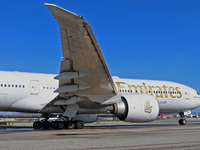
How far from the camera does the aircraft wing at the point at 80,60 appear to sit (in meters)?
8.81

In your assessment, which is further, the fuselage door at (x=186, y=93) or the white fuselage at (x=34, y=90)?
the fuselage door at (x=186, y=93)

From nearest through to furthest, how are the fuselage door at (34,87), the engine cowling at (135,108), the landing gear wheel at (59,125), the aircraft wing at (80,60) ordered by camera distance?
1. the aircraft wing at (80,60)
2. the engine cowling at (135,108)
3. the landing gear wheel at (59,125)
4. the fuselage door at (34,87)

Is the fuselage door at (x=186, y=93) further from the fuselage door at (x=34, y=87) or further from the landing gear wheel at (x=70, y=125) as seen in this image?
the fuselage door at (x=34, y=87)

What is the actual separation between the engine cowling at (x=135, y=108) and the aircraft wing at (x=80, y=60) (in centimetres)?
90

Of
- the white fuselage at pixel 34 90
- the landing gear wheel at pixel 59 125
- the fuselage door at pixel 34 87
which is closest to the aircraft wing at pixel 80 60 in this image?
the landing gear wheel at pixel 59 125

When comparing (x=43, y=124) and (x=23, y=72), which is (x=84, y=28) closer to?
(x=23, y=72)

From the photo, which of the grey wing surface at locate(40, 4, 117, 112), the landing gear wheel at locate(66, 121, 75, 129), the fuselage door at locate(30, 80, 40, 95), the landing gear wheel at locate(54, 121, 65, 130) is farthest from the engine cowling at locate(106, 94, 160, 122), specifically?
the fuselage door at locate(30, 80, 40, 95)

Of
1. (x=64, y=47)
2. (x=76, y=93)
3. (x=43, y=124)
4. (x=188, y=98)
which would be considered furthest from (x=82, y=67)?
(x=188, y=98)

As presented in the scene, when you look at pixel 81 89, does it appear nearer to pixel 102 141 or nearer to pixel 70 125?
pixel 70 125

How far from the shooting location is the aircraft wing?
881 cm

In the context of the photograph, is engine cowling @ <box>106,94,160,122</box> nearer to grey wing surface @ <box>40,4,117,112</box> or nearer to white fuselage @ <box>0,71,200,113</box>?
grey wing surface @ <box>40,4,117,112</box>

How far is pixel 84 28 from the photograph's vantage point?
9172 millimetres

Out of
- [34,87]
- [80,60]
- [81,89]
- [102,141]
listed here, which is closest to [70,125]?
[34,87]

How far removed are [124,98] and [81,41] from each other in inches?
175
